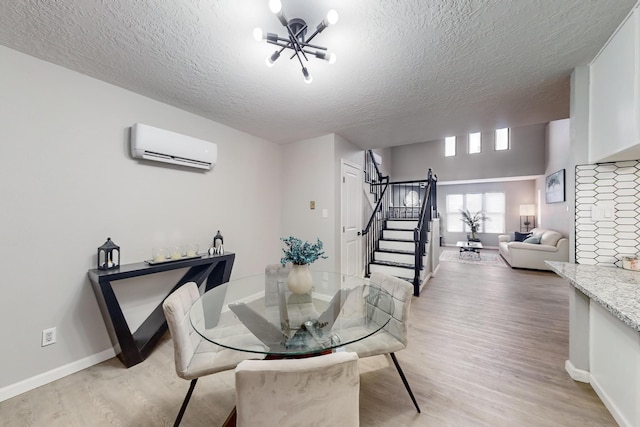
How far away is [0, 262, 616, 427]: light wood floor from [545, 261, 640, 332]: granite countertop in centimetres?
82

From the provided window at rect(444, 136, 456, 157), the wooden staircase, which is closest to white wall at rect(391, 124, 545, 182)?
window at rect(444, 136, 456, 157)

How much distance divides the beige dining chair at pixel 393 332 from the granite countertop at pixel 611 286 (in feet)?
3.10

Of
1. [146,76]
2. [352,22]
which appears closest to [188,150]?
[146,76]

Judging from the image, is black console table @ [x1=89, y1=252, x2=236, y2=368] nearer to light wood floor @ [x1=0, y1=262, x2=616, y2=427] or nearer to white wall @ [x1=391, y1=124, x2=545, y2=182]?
light wood floor @ [x1=0, y1=262, x2=616, y2=427]

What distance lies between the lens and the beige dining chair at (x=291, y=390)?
0.84m

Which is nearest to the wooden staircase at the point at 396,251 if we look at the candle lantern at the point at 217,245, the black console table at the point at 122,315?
the candle lantern at the point at 217,245

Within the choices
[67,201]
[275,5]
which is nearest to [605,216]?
[275,5]

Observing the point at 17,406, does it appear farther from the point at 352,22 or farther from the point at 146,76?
the point at 352,22

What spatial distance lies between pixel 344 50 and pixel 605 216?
7.58ft

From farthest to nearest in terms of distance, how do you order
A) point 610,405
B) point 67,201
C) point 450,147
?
point 450,147
point 67,201
point 610,405

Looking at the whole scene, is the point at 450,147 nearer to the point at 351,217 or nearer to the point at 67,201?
the point at 351,217

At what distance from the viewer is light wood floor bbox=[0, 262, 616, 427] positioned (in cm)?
153

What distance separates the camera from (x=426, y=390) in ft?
5.81

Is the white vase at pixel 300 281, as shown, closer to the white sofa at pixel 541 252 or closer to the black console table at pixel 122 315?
the black console table at pixel 122 315
